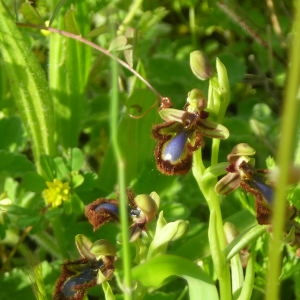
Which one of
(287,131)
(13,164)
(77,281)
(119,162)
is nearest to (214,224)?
(77,281)

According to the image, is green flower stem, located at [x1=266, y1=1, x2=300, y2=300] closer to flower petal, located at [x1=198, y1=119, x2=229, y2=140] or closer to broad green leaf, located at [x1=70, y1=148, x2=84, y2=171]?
flower petal, located at [x1=198, y1=119, x2=229, y2=140]

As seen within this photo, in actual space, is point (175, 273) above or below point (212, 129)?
below

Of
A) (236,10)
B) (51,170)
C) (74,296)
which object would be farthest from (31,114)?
(236,10)

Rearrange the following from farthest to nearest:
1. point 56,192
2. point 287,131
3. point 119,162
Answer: point 56,192 < point 119,162 < point 287,131

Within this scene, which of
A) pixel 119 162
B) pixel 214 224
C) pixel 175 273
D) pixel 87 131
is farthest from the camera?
pixel 87 131

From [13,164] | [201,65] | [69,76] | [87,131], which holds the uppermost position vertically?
[201,65]

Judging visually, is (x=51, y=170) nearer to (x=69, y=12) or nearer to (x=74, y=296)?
(x=69, y=12)

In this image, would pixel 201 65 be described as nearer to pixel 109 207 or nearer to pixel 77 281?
pixel 109 207
